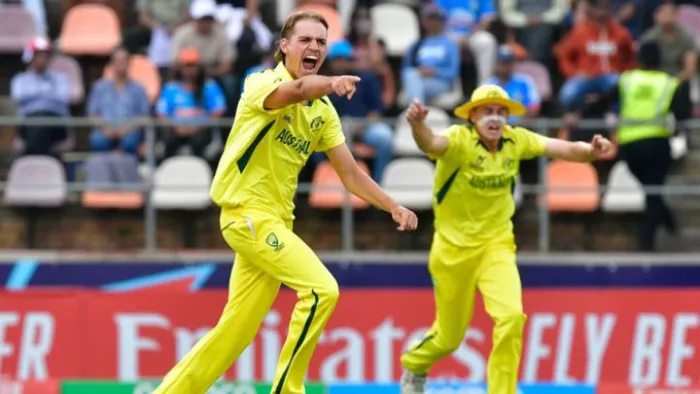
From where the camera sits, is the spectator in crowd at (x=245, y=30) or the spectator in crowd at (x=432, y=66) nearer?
the spectator in crowd at (x=432, y=66)

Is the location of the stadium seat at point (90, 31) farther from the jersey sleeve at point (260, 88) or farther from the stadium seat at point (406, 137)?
the jersey sleeve at point (260, 88)

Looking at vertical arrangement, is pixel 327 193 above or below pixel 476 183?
below

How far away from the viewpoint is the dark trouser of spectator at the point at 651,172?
1525 cm

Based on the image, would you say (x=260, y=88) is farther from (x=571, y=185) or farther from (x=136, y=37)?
(x=136, y=37)

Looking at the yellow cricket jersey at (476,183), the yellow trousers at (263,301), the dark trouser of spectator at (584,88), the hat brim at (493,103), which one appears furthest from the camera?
the dark trouser of spectator at (584,88)

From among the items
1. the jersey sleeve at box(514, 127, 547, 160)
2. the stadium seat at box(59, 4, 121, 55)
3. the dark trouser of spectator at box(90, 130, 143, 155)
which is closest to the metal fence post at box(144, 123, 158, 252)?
the dark trouser of spectator at box(90, 130, 143, 155)

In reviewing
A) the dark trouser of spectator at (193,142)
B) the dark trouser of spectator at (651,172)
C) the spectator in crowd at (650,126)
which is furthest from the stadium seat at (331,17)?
the dark trouser of spectator at (651,172)

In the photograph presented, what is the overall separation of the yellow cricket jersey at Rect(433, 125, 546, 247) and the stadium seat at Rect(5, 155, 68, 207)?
505 cm

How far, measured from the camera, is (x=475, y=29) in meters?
17.3

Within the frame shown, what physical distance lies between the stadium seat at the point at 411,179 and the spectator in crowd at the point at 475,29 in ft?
5.46

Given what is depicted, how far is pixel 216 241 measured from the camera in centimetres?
1612

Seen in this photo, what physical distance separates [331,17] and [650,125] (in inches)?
169

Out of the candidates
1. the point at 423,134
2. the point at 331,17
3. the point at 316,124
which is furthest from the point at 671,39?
the point at 316,124

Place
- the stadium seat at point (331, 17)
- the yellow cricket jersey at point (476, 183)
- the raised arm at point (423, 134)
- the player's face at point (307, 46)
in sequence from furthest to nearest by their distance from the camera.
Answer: the stadium seat at point (331, 17), the yellow cricket jersey at point (476, 183), the raised arm at point (423, 134), the player's face at point (307, 46)
